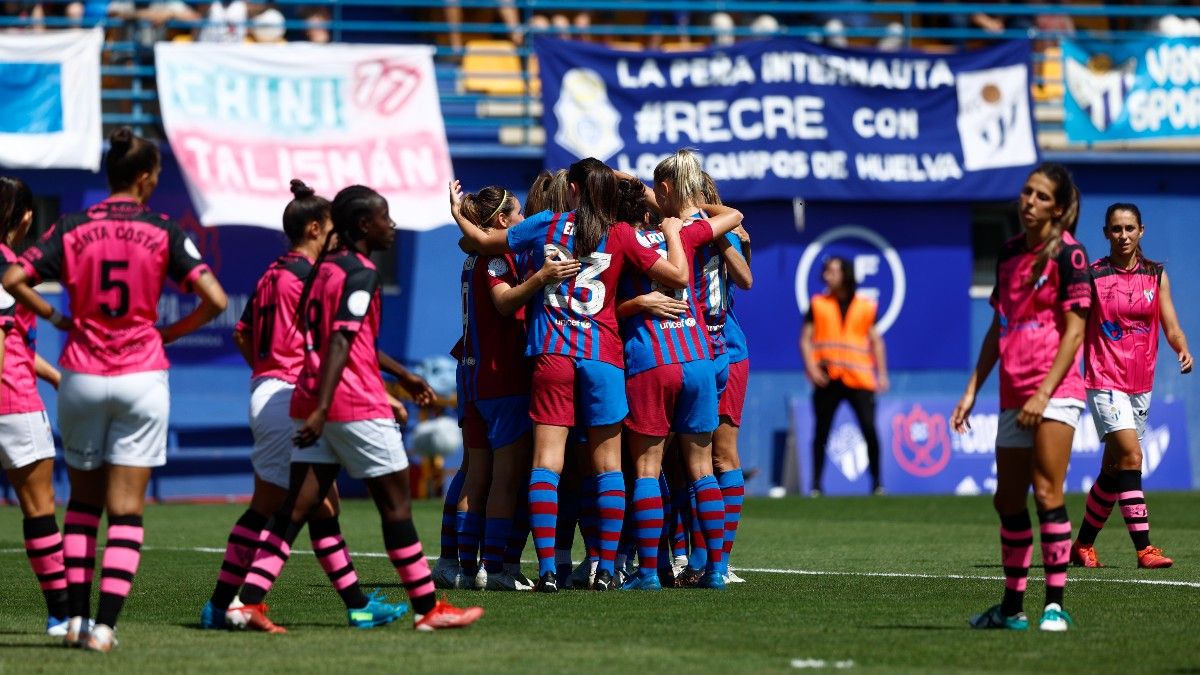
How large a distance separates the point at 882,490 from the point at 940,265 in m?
2.85

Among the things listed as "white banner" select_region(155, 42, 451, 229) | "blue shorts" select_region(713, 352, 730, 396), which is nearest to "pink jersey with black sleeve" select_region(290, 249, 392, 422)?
"blue shorts" select_region(713, 352, 730, 396)

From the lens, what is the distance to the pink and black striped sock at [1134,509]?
11312mm

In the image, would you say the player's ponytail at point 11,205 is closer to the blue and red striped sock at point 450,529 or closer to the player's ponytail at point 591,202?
the player's ponytail at point 591,202

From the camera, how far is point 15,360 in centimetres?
806

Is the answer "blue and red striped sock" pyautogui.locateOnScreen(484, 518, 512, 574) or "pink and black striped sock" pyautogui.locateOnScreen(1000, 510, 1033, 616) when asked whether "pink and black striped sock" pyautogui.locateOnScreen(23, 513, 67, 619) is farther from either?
"pink and black striped sock" pyautogui.locateOnScreen(1000, 510, 1033, 616)

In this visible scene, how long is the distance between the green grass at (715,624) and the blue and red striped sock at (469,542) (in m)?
0.39

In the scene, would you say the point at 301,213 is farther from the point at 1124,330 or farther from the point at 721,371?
the point at 1124,330

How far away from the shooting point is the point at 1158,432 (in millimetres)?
21328

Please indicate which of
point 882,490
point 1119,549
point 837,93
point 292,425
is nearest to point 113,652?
point 292,425

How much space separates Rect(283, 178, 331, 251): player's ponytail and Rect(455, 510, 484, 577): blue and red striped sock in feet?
7.61

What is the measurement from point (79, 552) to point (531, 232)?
9.55 ft

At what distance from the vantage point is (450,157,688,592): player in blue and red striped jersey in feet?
31.5

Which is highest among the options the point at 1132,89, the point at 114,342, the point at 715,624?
the point at 1132,89

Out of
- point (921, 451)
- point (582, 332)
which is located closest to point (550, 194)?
point (582, 332)
